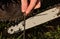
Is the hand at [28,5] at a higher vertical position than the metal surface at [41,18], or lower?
higher

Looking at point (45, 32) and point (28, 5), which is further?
point (45, 32)

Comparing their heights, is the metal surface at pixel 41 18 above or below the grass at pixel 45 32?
above

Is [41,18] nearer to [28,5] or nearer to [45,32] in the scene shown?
[45,32]

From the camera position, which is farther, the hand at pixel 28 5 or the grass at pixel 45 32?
the grass at pixel 45 32

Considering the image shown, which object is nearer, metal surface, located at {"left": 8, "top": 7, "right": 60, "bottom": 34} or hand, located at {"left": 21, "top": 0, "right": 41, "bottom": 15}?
hand, located at {"left": 21, "top": 0, "right": 41, "bottom": 15}

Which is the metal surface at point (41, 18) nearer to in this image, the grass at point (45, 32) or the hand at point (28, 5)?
the grass at point (45, 32)

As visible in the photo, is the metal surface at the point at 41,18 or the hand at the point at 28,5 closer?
the hand at the point at 28,5

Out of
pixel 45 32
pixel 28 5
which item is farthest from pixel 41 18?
pixel 28 5

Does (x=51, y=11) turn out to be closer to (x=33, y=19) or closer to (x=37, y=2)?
(x=33, y=19)

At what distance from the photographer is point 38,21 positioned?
7.23 ft

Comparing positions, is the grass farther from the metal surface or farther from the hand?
the hand

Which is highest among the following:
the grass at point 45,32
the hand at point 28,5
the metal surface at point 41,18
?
the hand at point 28,5

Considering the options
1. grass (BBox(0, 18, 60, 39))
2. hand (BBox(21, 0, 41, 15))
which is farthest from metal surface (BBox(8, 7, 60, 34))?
hand (BBox(21, 0, 41, 15))

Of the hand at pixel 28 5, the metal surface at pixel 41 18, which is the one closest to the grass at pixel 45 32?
the metal surface at pixel 41 18
